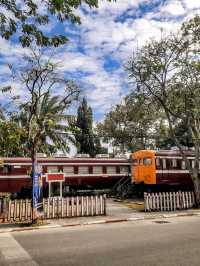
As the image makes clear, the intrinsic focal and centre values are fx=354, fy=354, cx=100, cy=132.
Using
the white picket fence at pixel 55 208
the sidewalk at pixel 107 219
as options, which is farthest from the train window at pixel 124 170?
the white picket fence at pixel 55 208

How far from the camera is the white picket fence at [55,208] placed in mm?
16359

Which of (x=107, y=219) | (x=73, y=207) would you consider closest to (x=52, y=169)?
(x=73, y=207)

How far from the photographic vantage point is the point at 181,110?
22656mm

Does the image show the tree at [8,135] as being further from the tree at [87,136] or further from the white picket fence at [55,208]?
the tree at [87,136]

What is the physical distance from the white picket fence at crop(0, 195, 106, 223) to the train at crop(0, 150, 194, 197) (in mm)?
10689

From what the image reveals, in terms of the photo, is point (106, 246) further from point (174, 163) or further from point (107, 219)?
point (174, 163)

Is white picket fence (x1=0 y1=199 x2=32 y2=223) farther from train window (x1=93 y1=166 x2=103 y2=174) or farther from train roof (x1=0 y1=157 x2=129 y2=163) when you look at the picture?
train window (x1=93 y1=166 x2=103 y2=174)

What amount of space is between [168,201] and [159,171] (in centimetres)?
879

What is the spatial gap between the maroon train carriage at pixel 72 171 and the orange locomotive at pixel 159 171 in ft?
8.11

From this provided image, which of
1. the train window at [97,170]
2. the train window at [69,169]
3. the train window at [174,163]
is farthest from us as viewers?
the train window at [97,170]

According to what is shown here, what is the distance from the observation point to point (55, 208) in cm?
1788

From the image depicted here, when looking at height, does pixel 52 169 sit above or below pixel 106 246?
above

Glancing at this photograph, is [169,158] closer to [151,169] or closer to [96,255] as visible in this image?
[151,169]

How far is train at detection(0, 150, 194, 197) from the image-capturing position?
29250 mm
